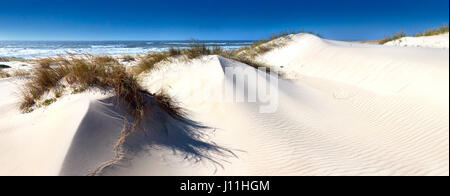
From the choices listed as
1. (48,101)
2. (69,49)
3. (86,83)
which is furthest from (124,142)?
(69,49)

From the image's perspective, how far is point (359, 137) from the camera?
3.36m

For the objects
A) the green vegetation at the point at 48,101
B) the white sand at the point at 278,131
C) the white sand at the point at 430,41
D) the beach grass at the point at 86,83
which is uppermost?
the white sand at the point at 430,41

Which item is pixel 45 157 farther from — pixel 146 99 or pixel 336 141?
pixel 336 141

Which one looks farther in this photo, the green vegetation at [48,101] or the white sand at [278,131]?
the green vegetation at [48,101]

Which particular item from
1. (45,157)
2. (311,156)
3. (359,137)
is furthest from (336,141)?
(45,157)

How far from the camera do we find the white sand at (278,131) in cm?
226

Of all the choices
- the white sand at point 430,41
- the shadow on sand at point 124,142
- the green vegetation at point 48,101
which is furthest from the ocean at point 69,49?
the white sand at point 430,41

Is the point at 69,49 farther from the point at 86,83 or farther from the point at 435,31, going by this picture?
A: the point at 435,31

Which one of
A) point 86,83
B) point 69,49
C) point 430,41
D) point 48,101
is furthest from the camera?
point 69,49

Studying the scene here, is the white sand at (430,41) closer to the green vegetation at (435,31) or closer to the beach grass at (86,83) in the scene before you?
the green vegetation at (435,31)

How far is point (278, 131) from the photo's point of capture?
3.58 m

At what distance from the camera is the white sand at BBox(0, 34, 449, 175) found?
2258 millimetres

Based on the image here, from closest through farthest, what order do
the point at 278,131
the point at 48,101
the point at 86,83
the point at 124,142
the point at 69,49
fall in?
the point at 124,142
the point at 48,101
the point at 86,83
the point at 278,131
the point at 69,49
